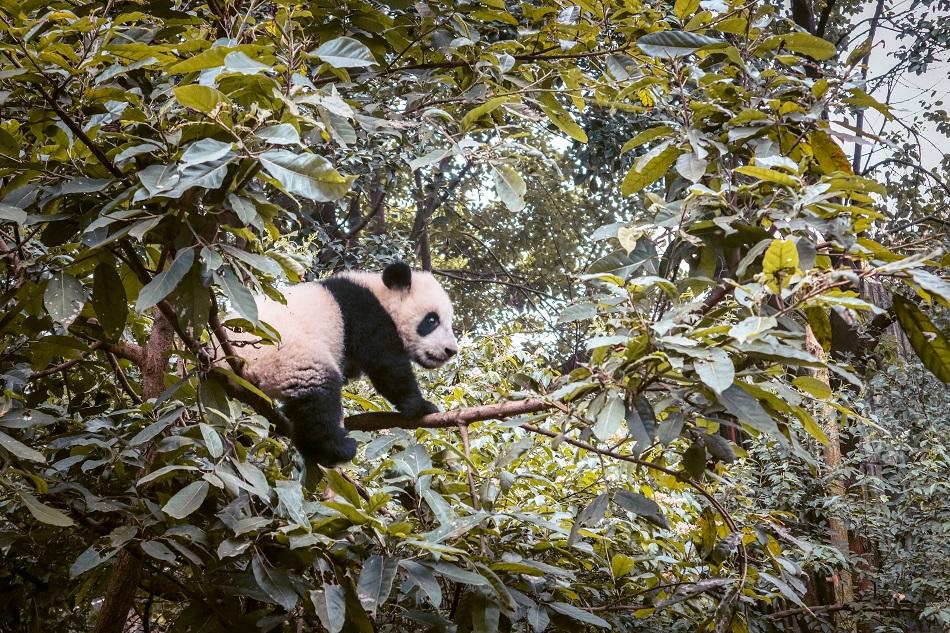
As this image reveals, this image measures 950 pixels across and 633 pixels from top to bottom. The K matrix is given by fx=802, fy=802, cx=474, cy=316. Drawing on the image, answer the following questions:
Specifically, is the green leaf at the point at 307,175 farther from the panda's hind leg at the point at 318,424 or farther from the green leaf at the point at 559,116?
the panda's hind leg at the point at 318,424

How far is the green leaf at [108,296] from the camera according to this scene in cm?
209

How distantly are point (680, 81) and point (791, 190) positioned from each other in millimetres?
521

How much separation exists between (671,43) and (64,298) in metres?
1.64

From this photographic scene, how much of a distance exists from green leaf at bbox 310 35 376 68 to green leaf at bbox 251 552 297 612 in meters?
1.24

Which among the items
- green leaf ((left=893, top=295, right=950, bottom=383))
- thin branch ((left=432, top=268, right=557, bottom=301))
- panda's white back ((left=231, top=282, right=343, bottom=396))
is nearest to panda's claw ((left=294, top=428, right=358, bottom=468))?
panda's white back ((left=231, top=282, right=343, bottom=396))

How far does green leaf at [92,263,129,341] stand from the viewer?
2.09m

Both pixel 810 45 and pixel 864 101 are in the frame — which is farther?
pixel 810 45

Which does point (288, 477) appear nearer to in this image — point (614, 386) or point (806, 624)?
point (614, 386)

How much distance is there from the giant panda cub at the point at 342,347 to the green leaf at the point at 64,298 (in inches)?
23.5

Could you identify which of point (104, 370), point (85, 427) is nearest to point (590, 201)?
point (104, 370)

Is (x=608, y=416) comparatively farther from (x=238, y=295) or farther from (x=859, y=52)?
(x=859, y=52)

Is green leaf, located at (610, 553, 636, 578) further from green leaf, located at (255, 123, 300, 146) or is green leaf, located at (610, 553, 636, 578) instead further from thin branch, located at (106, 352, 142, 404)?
thin branch, located at (106, 352, 142, 404)

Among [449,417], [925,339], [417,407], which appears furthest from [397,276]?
[925,339]

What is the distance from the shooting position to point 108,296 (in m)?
2.10
